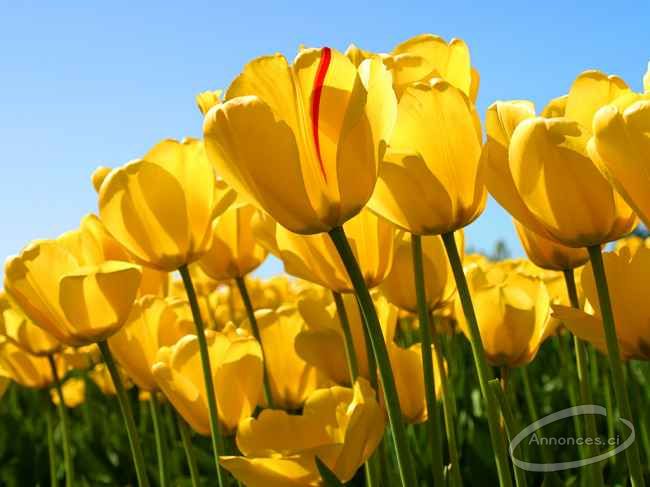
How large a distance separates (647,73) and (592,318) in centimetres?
34

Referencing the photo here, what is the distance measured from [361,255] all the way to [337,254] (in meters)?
0.04

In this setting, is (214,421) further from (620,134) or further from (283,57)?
(620,134)

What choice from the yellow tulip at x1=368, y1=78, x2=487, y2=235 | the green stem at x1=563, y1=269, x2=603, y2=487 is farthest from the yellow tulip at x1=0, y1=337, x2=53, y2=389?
the yellow tulip at x1=368, y1=78, x2=487, y2=235

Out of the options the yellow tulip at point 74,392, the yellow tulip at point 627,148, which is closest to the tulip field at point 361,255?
the yellow tulip at point 627,148

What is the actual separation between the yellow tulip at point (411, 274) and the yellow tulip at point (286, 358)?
30 centimetres

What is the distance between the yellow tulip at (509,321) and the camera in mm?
1694

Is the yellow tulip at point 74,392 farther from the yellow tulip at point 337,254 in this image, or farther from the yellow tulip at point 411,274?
the yellow tulip at point 337,254

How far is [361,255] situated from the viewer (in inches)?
56.4

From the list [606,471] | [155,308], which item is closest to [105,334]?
[155,308]

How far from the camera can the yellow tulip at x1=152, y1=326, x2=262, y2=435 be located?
5.27 ft

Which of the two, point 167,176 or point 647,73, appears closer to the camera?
point 647,73

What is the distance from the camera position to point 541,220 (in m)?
1.13

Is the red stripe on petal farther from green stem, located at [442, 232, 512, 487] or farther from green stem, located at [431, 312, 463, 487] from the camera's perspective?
green stem, located at [431, 312, 463, 487]

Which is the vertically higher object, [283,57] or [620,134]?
[283,57]
